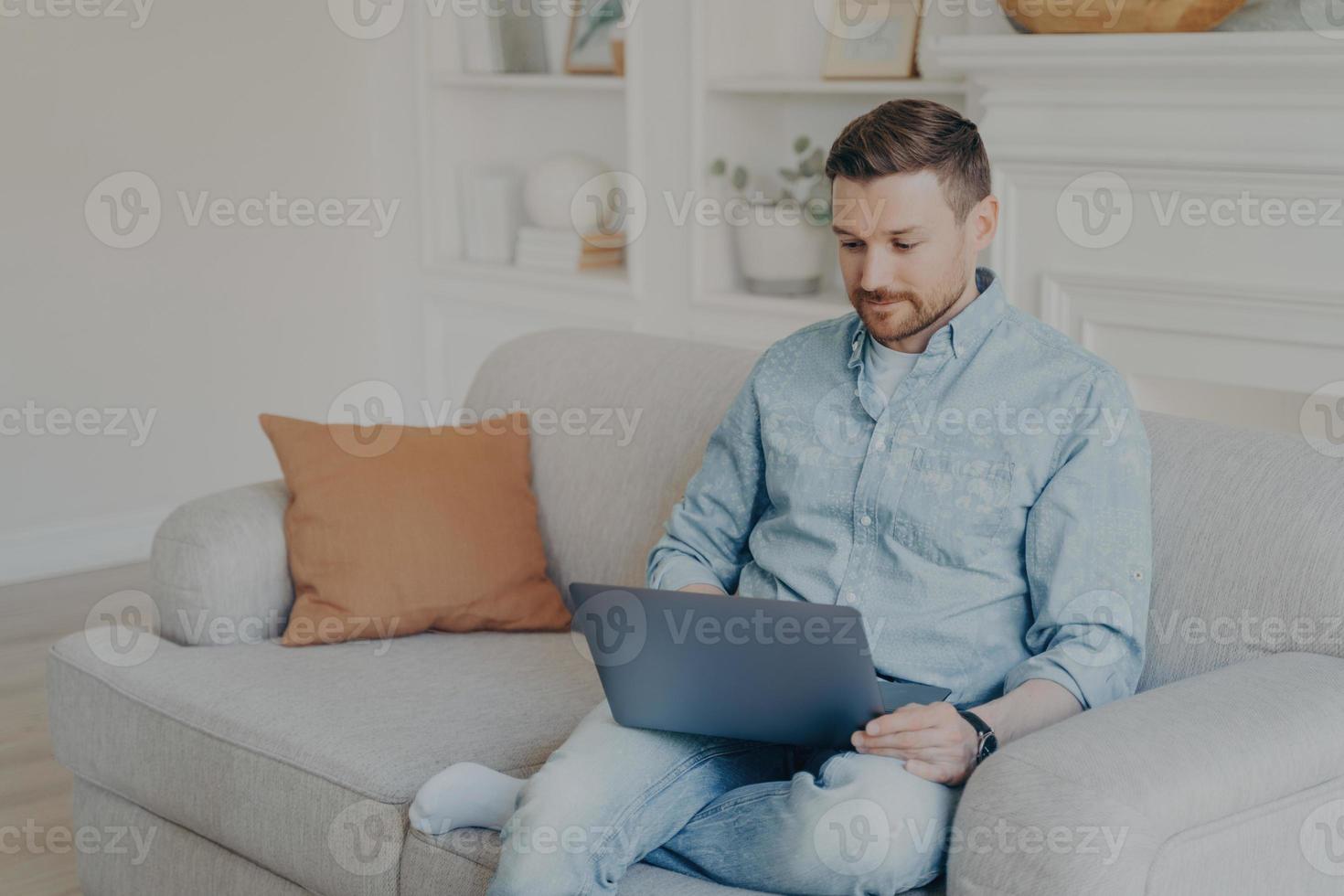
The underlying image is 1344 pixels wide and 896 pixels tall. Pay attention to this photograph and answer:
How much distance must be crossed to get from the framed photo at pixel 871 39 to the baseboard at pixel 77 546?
2.11m

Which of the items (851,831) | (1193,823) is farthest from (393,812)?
(1193,823)

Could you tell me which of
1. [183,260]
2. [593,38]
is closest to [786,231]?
[593,38]

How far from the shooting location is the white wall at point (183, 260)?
418cm

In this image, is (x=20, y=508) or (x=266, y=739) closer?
(x=266, y=739)

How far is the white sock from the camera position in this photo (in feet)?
5.90

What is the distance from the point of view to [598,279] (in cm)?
422

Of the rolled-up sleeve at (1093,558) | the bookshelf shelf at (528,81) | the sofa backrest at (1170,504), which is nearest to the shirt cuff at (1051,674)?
the rolled-up sleeve at (1093,558)

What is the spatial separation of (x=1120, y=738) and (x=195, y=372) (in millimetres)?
3496

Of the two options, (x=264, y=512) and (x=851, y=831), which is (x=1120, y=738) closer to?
(x=851, y=831)

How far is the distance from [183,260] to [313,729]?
2.70 meters

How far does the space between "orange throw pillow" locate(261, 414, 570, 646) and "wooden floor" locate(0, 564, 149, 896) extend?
64 cm

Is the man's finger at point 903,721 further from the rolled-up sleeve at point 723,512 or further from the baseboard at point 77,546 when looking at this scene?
the baseboard at point 77,546

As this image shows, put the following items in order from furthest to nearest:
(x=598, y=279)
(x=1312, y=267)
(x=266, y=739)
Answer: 1. (x=598, y=279)
2. (x=1312, y=267)
3. (x=266, y=739)

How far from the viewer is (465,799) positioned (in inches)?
71.1
